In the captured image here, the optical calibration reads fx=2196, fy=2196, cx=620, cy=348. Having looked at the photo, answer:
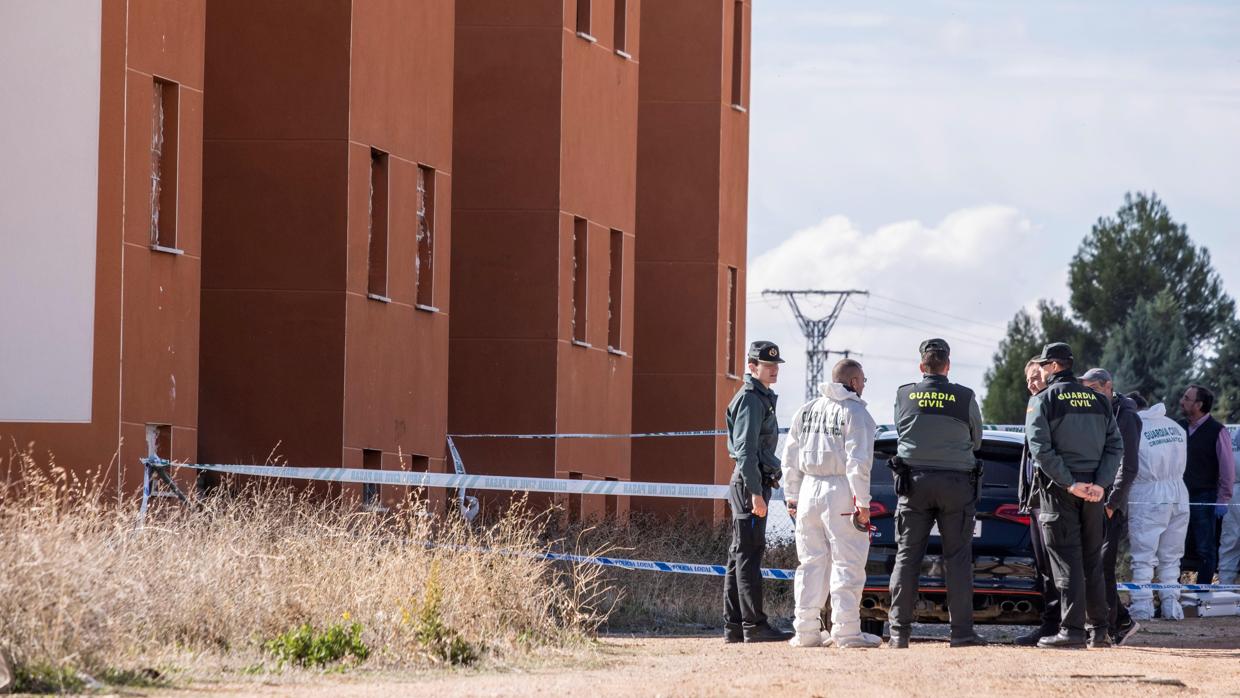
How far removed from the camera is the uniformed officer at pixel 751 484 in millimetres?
14656

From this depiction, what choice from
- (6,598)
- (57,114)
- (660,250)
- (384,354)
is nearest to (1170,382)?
(660,250)

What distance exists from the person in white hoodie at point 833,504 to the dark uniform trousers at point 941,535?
15.3 inches

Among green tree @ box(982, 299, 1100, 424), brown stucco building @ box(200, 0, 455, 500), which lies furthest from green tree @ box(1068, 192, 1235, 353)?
brown stucco building @ box(200, 0, 455, 500)

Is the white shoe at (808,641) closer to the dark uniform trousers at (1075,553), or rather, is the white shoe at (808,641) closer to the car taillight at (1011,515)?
the dark uniform trousers at (1075,553)

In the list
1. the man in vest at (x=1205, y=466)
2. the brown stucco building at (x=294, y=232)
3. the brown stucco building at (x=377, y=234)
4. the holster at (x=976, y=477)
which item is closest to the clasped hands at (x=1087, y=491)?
the holster at (x=976, y=477)

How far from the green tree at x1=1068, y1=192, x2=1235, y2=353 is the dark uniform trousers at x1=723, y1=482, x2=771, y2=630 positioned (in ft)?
258

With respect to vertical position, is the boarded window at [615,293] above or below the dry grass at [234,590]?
above

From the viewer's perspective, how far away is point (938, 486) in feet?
47.0

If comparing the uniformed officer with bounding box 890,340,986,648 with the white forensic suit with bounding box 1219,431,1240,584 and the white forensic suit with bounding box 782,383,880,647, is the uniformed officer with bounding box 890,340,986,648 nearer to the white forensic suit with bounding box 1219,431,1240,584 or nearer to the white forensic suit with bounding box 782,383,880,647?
the white forensic suit with bounding box 782,383,880,647

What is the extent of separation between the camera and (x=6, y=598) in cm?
1077

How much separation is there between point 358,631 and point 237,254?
9.95 metres

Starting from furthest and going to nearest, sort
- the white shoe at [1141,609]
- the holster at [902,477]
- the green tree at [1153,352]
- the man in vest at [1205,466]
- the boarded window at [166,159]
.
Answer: the green tree at [1153,352]
the man in vest at [1205,466]
the white shoe at [1141,609]
the boarded window at [166,159]
the holster at [902,477]

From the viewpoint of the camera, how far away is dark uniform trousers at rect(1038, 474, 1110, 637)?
14.5 metres

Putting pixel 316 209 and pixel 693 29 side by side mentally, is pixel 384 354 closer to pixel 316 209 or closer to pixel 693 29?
pixel 316 209
